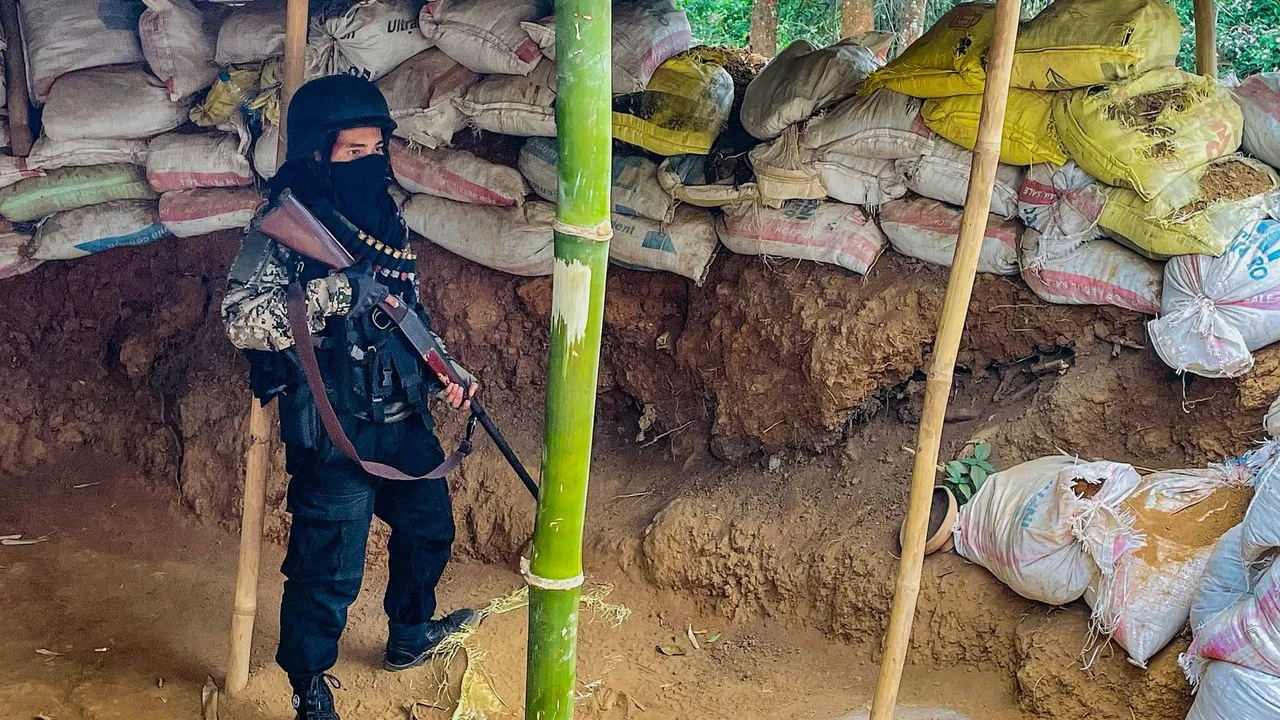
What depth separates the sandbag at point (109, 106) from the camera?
386 centimetres

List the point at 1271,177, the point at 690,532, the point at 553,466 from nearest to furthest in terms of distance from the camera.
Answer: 1. the point at 553,466
2. the point at 1271,177
3. the point at 690,532

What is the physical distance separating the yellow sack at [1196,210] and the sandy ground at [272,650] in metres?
1.39

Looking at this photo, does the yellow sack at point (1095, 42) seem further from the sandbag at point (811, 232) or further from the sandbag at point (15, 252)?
the sandbag at point (15, 252)

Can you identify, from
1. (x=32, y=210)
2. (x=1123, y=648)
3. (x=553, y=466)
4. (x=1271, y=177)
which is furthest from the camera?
(x=32, y=210)

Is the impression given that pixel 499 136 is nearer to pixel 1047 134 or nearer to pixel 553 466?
pixel 1047 134

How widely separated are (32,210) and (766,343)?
3.01 meters

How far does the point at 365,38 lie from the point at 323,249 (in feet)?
4.08

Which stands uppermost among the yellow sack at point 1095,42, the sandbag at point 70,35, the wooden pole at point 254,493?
the yellow sack at point 1095,42

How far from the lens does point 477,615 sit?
384cm

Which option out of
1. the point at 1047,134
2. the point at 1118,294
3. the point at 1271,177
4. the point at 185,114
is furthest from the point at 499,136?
the point at 1271,177

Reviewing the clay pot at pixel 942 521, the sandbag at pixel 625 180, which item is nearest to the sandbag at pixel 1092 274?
the clay pot at pixel 942 521

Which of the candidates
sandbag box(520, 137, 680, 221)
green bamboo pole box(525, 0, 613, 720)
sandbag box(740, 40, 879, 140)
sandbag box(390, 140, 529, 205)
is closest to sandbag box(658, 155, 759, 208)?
sandbag box(520, 137, 680, 221)

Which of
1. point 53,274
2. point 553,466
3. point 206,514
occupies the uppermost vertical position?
point 553,466

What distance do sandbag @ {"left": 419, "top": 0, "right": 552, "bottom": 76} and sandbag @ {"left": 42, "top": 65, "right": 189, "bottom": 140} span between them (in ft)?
3.69
